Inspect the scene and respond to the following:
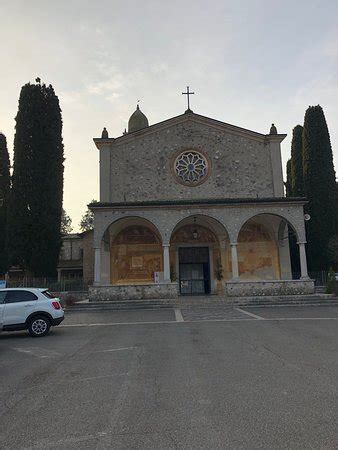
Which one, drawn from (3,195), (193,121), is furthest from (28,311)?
(3,195)

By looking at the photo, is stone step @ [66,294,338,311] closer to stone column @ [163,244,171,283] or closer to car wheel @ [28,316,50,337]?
stone column @ [163,244,171,283]

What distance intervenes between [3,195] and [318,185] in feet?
77.7

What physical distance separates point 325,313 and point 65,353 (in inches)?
421

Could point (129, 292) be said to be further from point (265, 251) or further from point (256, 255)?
point (265, 251)

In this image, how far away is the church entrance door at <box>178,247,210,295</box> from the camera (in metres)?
24.9

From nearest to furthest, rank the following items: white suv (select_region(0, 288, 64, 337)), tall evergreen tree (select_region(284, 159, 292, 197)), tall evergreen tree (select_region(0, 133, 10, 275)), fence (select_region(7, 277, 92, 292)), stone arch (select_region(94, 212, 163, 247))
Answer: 1. white suv (select_region(0, 288, 64, 337))
2. stone arch (select_region(94, 212, 163, 247))
3. fence (select_region(7, 277, 92, 292))
4. tall evergreen tree (select_region(0, 133, 10, 275))
5. tall evergreen tree (select_region(284, 159, 292, 197))

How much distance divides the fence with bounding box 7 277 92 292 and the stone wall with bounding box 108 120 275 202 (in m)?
5.83

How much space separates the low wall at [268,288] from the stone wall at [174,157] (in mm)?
6131

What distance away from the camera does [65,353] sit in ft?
27.2

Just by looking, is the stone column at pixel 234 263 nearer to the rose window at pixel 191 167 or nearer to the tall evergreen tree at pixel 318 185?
the rose window at pixel 191 167

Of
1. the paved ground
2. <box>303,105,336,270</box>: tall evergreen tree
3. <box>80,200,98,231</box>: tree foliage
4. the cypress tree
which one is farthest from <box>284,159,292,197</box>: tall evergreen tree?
<box>80,200,98,231</box>: tree foliage

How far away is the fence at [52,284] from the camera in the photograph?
23.0 m

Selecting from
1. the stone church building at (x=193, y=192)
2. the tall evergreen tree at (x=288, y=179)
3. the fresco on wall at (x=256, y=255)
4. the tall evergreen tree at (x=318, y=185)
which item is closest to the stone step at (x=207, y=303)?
the stone church building at (x=193, y=192)

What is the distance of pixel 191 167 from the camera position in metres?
24.6
